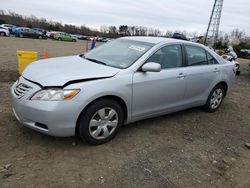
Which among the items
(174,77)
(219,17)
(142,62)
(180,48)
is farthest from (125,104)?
(219,17)

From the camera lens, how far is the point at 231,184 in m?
3.00

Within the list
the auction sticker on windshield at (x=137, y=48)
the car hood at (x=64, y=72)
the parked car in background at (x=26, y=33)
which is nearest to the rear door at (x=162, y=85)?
the auction sticker on windshield at (x=137, y=48)

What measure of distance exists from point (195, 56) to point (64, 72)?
2688 millimetres

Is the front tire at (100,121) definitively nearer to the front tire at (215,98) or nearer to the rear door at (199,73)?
the rear door at (199,73)

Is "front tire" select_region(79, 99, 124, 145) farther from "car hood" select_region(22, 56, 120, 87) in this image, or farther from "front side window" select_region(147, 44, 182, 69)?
"front side window" select_region(147, 44, 182, 69)

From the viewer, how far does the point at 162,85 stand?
3986 mm

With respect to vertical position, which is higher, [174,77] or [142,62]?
[142,62]

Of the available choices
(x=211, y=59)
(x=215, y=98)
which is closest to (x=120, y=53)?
(x=211, y=59)

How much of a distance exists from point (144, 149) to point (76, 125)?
3.54 ft

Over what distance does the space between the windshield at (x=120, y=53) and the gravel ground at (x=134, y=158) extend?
3.88 ft

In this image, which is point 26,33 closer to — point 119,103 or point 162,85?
point 162,85

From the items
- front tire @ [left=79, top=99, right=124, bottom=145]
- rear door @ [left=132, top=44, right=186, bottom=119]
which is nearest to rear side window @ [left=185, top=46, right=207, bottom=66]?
rear door @ [left=132, top=44, right=186, bottom=119]

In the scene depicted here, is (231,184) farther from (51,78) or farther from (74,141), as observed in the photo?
(51,78)

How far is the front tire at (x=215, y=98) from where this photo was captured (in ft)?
17.2
